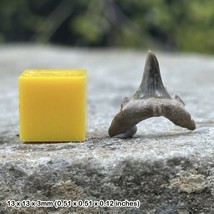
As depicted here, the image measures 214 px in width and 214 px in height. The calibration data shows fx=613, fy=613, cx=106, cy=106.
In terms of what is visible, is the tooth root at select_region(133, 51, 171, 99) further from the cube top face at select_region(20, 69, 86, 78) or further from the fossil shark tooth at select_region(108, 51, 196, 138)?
the cube top face at select_region(20, 69, 86, 78)

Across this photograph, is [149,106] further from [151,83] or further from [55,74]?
[55,74]

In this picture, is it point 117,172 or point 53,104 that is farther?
point 53,104

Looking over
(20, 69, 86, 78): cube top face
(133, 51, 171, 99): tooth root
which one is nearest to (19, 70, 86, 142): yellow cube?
Result: (20, 69, 86, 78): cube top face

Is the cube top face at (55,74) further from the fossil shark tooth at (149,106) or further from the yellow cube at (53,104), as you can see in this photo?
the fossil shark tooth at (149,106)

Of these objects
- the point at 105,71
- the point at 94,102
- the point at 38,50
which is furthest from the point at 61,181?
the point at 38,50

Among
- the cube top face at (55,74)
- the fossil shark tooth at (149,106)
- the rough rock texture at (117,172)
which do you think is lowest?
the rough rock texture at (117,172)

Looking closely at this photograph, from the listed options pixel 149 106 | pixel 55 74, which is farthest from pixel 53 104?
Answer: pixel 149 106

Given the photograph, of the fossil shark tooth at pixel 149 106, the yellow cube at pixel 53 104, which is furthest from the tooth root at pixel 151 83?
the yellow cube at pixel 53 104
